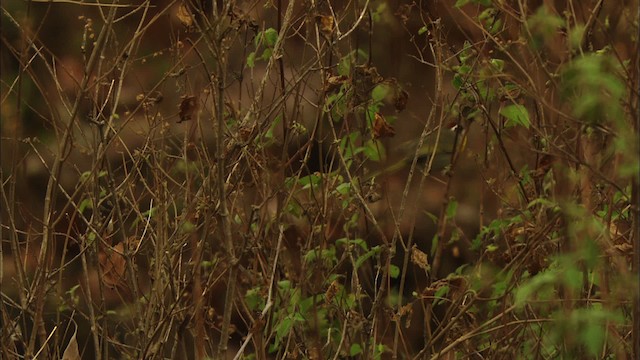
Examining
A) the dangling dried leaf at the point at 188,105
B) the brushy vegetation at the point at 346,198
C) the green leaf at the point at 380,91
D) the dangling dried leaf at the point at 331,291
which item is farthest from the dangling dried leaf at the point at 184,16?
the dangling dried leaf at the point at 331,291

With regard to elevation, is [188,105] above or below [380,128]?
above

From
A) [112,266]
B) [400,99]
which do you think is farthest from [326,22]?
[112,266]

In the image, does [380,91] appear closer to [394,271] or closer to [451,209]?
[451,209]

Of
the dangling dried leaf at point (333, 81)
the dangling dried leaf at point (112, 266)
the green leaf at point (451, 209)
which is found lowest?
the dangling dried leaf at point (112, 266)

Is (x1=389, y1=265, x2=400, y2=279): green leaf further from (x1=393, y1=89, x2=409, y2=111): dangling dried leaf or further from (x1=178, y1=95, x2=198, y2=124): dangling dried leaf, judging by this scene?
(x1=178, y1=95, x2=198, y2=124): dangling dried leaf

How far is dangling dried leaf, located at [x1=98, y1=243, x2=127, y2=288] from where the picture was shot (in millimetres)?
3441

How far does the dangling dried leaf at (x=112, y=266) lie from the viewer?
3.44 meters

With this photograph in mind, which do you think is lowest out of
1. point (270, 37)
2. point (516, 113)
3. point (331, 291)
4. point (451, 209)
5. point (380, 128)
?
point (331, 291)

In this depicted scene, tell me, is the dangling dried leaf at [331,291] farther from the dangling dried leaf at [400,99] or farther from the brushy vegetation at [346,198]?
the dangling dried leaf at [400,99]

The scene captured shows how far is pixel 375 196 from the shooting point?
3330 millimetres

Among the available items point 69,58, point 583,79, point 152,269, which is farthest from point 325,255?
point 69,58

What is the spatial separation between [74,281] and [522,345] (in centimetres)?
281

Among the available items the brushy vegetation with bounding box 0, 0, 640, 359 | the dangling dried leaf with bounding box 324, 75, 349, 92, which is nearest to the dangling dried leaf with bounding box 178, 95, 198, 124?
the brushy vegetation with bounding box 0, 0, 640, 359

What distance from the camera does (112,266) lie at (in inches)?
135
